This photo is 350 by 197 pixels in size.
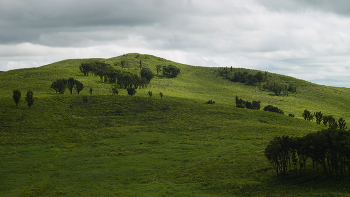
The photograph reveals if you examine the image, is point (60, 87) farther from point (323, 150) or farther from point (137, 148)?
point (323, 150)

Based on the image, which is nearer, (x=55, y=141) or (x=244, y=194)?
(x=244, y=194)

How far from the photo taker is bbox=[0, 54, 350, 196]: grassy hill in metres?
44.8

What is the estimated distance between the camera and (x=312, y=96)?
18325 centimetres

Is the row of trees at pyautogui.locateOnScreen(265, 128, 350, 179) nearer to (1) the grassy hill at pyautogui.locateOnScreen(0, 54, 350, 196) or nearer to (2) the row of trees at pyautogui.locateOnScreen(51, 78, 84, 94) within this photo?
(1) the grassy hill at pyautogui.locateOnScreen(0, 54, 350, 196)

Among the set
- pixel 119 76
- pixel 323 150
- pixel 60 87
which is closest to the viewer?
pixel 323 150

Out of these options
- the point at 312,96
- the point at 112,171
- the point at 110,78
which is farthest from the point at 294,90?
the point at 112,171

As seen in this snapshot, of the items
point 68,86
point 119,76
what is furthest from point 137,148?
point 119,76

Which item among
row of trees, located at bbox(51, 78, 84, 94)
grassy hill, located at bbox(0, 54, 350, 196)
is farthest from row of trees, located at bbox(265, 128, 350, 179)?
row of trees, located at bbox(51, 78, 84, 94)

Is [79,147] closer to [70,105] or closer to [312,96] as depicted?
[70,105]

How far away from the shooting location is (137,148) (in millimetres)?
70688

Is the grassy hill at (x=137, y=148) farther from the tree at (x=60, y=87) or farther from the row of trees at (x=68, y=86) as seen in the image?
the tree at (x=60, y=87)

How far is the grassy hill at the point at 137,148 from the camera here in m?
44.8

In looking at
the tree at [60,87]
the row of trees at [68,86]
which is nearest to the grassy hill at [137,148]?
the row of trees at [68,86]

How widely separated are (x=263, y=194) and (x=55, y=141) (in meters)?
52.5
